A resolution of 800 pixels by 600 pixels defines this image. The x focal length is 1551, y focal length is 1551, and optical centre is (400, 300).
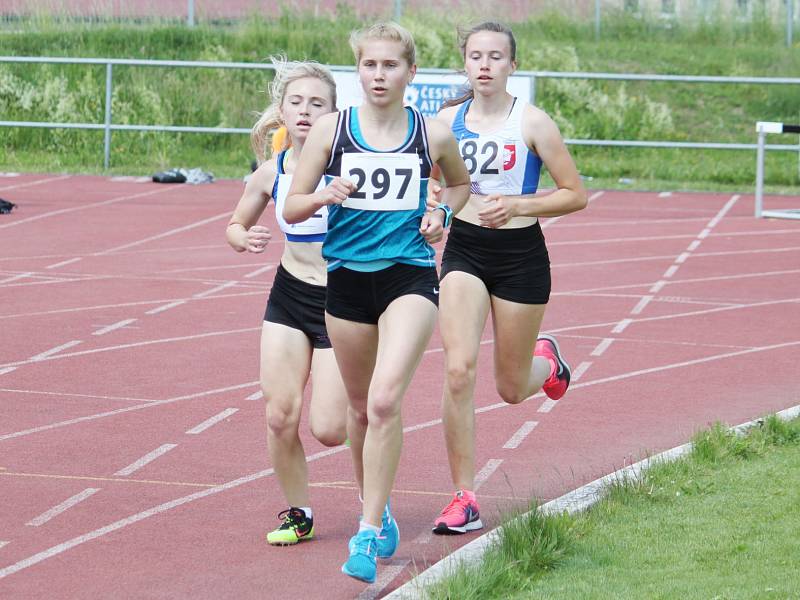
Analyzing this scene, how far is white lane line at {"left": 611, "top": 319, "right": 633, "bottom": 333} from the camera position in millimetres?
10875

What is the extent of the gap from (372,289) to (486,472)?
184cm

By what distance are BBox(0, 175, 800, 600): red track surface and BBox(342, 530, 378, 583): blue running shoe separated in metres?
0.11

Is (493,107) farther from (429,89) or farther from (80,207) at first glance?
(429,89)

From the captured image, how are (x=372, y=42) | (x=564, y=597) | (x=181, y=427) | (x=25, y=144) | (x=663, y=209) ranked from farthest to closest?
(x=25, y=144) < (x=663, y=209) < (x=181, y=427) < (x=372, y=42) < (x=564, y=597)

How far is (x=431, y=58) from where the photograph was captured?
92.3 ft

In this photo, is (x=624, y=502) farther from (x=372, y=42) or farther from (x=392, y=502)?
(x=372, y=42)

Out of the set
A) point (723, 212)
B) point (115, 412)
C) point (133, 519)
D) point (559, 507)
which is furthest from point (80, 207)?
point (559, 507)

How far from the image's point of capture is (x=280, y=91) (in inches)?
237

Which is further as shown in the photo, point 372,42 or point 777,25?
point 777,25

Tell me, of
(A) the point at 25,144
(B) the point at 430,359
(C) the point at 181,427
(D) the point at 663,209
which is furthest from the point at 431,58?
(C) the point at 181,427

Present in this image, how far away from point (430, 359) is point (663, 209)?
31.7 ft

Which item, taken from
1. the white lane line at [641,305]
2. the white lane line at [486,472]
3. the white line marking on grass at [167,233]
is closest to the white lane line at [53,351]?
the white lane line at [486,472]

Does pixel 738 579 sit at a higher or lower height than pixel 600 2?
lower

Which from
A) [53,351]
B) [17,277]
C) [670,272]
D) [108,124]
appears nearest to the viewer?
[53,351]
